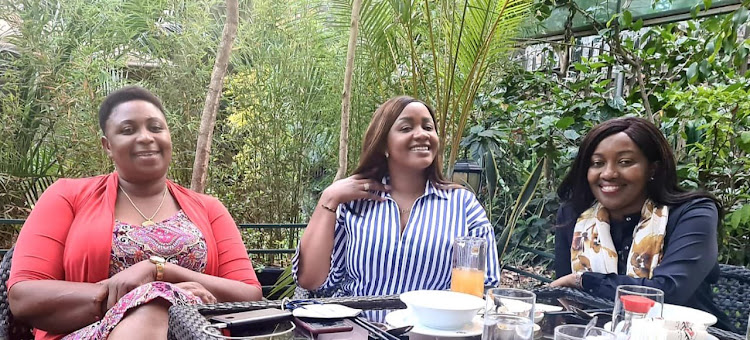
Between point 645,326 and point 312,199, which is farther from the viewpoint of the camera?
point 312,199

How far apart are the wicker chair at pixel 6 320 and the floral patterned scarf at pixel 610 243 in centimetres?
174

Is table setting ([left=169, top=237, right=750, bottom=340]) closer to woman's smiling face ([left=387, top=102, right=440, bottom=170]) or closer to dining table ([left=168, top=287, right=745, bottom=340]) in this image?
dining table ([left=168, top=287, right=745, bottom=340])

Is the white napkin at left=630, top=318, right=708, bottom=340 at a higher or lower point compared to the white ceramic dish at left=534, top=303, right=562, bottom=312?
higher

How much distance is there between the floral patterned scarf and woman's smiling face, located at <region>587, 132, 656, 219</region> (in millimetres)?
→ 60

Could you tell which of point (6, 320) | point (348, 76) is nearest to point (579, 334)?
point (6, 320)

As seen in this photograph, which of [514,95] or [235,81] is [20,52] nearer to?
[235,81]

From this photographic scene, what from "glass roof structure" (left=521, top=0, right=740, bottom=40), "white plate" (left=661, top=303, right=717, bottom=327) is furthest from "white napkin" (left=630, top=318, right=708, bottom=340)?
"glass roof structure" (left=521, top=0, right=740, bottom=40)

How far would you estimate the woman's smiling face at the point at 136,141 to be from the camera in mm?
1777

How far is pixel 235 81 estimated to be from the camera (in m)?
3.25

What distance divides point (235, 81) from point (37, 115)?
3.29ft

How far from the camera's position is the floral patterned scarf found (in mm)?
1813

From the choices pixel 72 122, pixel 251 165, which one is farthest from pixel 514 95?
pixel 72 122

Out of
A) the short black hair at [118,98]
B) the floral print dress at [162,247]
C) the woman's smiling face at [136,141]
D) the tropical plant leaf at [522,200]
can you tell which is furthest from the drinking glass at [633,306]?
the tropical plant leaf at [522,200]

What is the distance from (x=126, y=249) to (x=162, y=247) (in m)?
0.10
